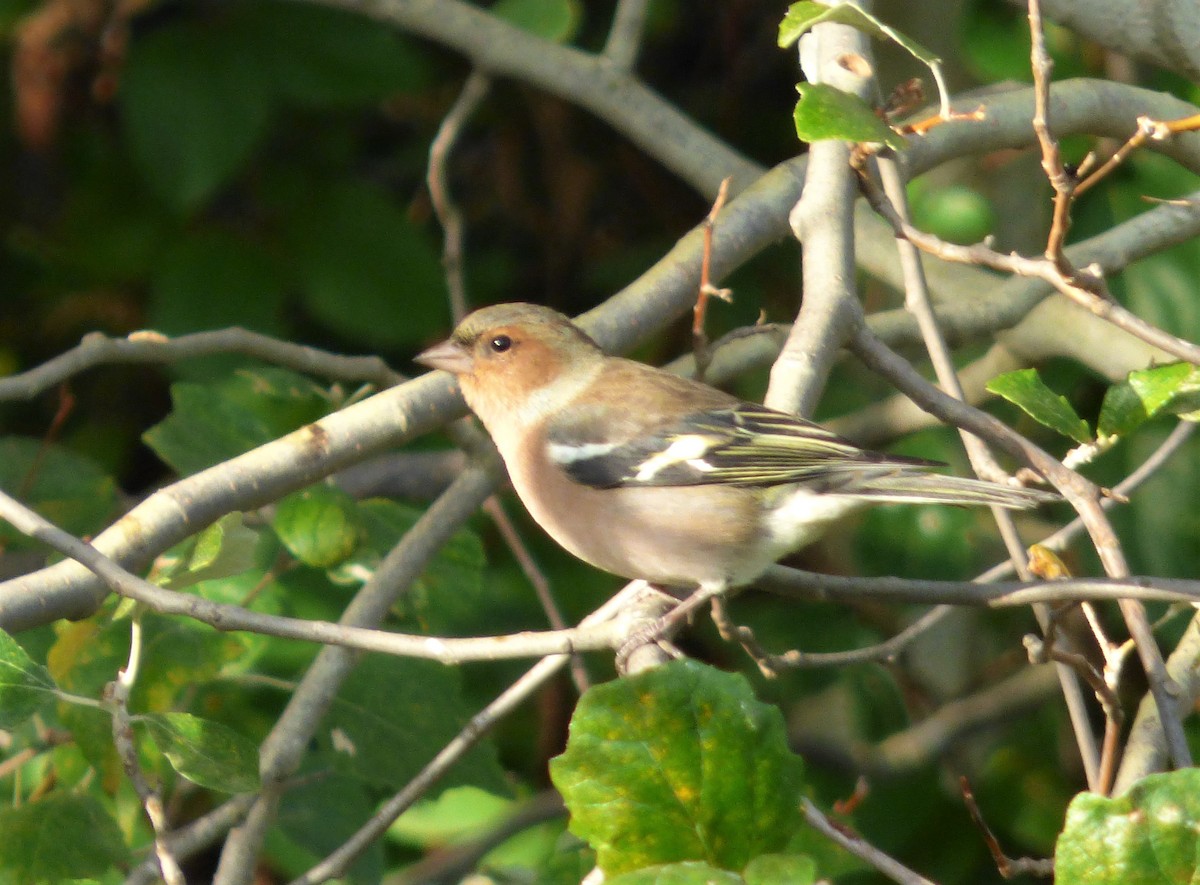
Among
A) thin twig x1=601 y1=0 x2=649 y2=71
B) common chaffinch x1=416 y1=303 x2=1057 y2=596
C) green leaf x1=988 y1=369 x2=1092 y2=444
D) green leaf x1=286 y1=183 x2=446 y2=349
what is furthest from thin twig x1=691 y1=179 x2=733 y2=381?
green leaf x1=286 y1=183 x2=446 y2=349

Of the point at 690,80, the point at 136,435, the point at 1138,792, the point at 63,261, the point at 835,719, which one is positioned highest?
the point at 690,80

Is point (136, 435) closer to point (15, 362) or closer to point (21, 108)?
point (15, 362)

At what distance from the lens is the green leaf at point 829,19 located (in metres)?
2.11

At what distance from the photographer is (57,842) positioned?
7.53 ft

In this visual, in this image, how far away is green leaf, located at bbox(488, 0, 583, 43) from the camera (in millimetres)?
4055

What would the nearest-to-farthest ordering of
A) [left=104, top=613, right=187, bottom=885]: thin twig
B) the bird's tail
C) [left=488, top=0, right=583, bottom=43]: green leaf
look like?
[left=104, top=613, right=187, bottom=885]: thin twig, the bird's tail, [left=488, top=0, right=583, bottom=43]: green leaf

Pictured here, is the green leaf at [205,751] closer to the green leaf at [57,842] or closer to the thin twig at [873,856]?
the green leaf at [57,842]

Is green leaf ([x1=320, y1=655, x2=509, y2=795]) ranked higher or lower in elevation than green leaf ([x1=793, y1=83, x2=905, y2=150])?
lower

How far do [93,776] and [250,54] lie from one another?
2764 mm

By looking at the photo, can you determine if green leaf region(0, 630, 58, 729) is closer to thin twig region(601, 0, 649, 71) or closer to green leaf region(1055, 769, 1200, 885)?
green leaf region(1055, 769, 1200, 885)

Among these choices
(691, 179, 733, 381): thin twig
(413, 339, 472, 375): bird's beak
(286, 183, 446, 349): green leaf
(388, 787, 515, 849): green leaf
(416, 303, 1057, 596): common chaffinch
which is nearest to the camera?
(691, 179, 733, 381): thin twig

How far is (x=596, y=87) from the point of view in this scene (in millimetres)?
4141

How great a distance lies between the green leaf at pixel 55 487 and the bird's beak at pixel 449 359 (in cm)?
85

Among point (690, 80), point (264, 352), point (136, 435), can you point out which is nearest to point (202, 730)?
point (264, 352)
